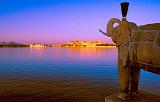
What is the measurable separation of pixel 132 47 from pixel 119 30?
3.84 ft

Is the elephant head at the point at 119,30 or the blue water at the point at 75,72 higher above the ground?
the elephant head at the point at 119,30

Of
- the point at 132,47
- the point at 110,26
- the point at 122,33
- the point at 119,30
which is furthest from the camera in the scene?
the point at 110,26

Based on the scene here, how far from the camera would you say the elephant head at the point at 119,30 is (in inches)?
301

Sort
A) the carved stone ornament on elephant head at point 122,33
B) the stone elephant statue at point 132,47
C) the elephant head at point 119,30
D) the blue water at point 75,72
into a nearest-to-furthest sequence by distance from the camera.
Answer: the stone elephant statue at point 132,47
the carved stone ornament on elephant head at point 122,33
the elephant head at point 119,30
the blue water at point 75,72

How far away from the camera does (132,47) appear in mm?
7051

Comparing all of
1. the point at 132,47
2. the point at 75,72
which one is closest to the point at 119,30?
the point at 132,47

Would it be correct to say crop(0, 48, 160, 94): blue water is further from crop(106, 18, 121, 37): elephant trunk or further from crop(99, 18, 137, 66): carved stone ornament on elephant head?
crop(99, 18, 137, 66): carved stone ornament on elephant head

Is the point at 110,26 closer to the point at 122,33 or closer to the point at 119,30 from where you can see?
the point at 119,30

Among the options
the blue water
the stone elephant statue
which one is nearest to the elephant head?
the stone elephant statue

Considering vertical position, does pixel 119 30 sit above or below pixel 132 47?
above

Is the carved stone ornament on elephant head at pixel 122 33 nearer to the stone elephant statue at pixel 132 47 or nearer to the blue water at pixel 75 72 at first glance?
the stone elephant statue at pixel 132 47

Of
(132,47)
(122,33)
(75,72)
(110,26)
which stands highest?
(110,26)

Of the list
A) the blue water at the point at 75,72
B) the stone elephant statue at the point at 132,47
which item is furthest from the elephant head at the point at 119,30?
the blue water at the point at 75,72

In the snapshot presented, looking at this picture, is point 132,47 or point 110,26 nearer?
point 132,47
